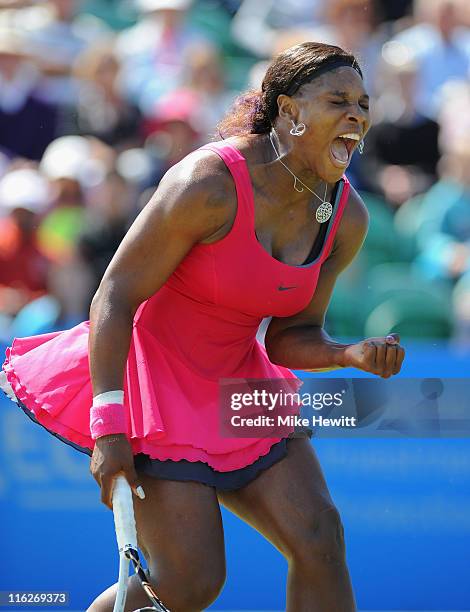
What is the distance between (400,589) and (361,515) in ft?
0.96

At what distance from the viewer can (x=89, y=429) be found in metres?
2.82

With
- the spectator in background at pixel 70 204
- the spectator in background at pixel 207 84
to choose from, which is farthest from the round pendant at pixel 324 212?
the spectator in background at pixel 207 84

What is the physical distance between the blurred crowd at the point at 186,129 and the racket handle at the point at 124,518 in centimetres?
179

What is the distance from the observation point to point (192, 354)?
2.89 meters

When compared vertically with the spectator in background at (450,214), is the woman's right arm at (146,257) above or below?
below

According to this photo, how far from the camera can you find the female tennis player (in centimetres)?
268

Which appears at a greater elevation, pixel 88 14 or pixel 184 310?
pixel 88 14

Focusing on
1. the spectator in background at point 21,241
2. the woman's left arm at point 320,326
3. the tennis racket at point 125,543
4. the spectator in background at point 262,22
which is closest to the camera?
the tennis racket at point 125,543

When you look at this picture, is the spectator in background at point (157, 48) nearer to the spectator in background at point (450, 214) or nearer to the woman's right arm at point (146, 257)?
the spectator in background at point (450, 214)

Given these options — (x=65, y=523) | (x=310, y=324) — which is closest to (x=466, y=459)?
(x=310, y=324)

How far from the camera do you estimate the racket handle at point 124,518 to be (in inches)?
102

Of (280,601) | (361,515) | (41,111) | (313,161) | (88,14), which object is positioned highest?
(88,14)

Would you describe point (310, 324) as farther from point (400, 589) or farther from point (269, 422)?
point (400, 589)

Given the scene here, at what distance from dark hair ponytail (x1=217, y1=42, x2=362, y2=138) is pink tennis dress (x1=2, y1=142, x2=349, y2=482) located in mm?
152
